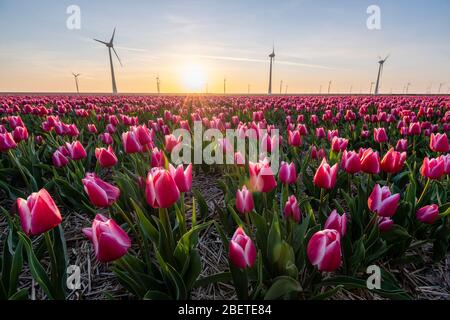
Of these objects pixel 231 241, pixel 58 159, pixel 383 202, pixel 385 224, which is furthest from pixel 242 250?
pixel 58 159

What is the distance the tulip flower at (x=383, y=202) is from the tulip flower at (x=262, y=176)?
28.0 inches

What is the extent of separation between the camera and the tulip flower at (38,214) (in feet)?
5.12


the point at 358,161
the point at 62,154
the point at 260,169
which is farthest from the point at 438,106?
the point at 62,154

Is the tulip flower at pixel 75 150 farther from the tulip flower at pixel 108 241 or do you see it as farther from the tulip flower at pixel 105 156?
the tulip flower at pixel 108 241

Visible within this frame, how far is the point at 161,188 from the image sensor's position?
67.0 inches

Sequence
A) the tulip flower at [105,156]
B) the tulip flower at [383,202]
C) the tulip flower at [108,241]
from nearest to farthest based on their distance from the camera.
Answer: the tulip flower at [108,241]
the tulip flower at [383,202]
the tulip flower at [105,156]

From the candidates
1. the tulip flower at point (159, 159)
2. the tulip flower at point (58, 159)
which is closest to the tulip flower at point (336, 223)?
the tulip flower at point (159, 159)

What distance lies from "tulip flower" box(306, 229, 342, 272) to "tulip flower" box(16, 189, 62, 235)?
1.45 m

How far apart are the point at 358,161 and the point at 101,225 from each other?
86.9 inches

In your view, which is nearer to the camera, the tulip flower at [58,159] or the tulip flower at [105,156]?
the tulip flower at [105,156]

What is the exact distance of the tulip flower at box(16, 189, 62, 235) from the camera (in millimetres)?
1560

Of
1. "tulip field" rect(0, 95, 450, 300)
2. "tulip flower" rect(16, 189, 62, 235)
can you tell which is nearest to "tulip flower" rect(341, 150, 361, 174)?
"tulip field" rect(0, 95, 450, 300)

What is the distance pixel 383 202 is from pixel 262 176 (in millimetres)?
856
